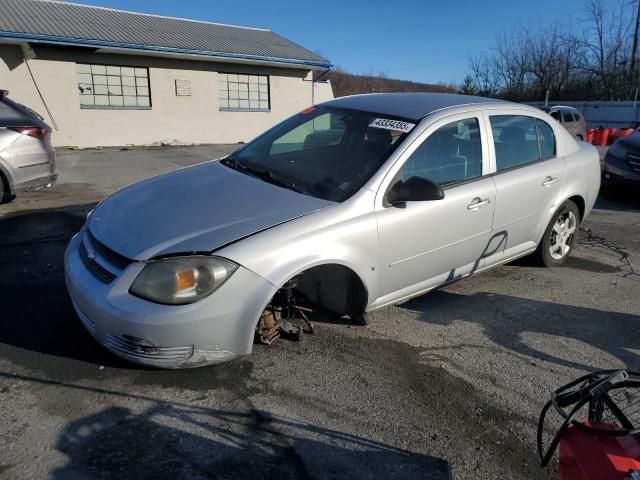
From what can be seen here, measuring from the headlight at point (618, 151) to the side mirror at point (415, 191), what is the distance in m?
7.21

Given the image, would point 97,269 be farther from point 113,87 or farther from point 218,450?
point 113,87

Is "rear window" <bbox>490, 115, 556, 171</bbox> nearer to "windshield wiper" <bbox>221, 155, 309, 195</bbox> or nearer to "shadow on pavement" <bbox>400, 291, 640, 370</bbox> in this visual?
"shadow on pavement" <bbox>400, 291, 640, 370</bbox>

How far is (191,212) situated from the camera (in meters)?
3.23

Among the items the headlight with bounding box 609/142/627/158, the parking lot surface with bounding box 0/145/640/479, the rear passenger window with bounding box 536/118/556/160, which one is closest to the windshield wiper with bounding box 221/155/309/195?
the parking lot surface with bounding box 0/145/640/479

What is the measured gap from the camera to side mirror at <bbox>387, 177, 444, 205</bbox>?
134 inches

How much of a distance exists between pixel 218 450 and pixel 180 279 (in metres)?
0.88

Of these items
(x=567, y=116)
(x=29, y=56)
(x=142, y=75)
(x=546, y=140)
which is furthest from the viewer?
(x=567, y=116)

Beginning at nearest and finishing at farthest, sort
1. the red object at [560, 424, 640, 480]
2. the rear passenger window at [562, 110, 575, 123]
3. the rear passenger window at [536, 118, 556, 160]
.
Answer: the red object at [560, 424, 640, 480], the rear passenger window at [536, 118, 556, 160], the rear passenger window at [562, 110, 575, 123]

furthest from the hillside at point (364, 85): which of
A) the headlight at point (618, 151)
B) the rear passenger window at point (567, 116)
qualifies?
the headlight at point (618, 151)

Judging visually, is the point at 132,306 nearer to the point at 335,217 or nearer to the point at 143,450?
the point at 143,450

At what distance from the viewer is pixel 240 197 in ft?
11.2

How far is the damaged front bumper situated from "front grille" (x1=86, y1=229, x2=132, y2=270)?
0.12 ft

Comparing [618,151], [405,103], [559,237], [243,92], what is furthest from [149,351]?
Result: [243,92]

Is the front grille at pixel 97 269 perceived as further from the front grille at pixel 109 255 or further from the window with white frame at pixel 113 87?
the window with white frame at pixel 113 87
